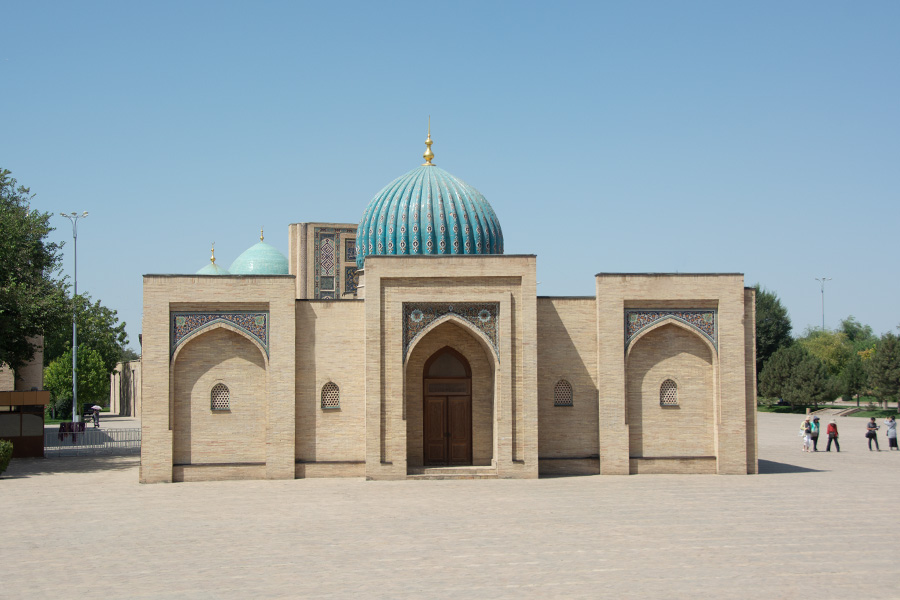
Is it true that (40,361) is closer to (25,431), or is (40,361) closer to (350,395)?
(25,431)

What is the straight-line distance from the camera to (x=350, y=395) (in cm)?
1844

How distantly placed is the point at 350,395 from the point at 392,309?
2.03m

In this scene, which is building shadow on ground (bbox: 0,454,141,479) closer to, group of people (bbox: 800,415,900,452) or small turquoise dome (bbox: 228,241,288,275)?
small turquoise dome (bbox: 228,241,288,275)

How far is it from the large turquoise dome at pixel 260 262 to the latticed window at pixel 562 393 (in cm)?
1231

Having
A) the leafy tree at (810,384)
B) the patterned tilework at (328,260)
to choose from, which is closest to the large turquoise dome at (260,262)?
the patterned tilework at (328,260)

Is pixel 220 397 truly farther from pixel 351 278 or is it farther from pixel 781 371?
pixel 781 371

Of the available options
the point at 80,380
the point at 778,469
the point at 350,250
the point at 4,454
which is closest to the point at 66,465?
the point at 4,454

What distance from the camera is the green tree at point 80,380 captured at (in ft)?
146

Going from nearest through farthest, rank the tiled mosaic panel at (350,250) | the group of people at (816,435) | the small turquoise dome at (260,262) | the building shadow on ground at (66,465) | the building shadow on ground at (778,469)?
the building shadow on ground at (778,469), the building shadow on ground at (66,465), the group of people at (816,435), the tiled mosaic panel at (350,250), the small turquoise dome at (260,262)

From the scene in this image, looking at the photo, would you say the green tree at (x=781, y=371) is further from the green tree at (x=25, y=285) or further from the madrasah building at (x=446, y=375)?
the green tree at (x=25, y=285)

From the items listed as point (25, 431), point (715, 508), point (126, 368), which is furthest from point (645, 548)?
point (126, 368)

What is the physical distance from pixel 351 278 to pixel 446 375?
6.89 metres

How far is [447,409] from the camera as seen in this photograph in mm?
19250

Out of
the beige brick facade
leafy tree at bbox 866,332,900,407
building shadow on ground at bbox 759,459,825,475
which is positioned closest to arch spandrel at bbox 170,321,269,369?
the beige brick facade
